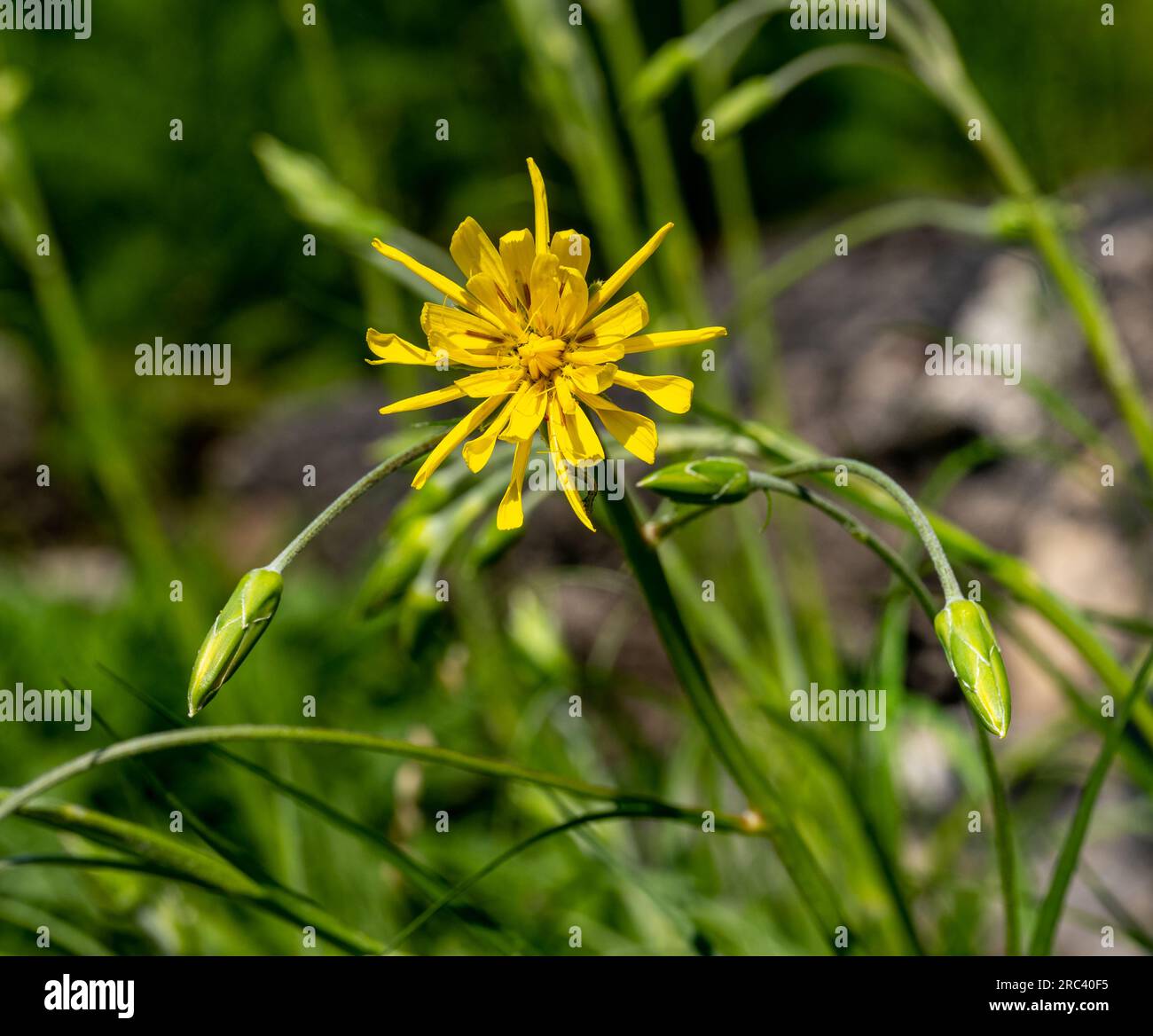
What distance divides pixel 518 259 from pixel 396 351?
0.25 ft

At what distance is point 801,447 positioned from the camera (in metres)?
0.82

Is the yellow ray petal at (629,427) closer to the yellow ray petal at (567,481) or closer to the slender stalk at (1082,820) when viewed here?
the yellow ray petal at (567,481)

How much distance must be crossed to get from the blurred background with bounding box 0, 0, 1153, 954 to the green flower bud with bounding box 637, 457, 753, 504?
20 cm

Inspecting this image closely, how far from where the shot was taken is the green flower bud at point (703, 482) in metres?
0.58

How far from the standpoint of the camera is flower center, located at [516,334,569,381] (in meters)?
0.57

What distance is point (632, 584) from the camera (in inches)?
61.0

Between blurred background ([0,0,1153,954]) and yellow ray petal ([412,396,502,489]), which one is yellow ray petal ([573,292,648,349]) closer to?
yellow ray petal ([412,396,502,489])

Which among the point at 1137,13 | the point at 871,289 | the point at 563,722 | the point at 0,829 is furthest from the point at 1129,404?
the point at 1137,13

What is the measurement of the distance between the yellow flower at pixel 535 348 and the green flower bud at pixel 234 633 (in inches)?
4.7

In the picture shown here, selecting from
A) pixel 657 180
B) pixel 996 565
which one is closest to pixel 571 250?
pixel 996 565

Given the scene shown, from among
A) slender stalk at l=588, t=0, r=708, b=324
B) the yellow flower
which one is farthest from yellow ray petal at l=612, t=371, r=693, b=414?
slender stalk at l=588, t=0, r=708, b=324

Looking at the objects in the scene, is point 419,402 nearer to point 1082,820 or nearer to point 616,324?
point 616,324

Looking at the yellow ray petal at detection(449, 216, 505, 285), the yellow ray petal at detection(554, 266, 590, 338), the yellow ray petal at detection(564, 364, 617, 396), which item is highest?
the yellow ray petal at detection(449, 216, 505, 285)
